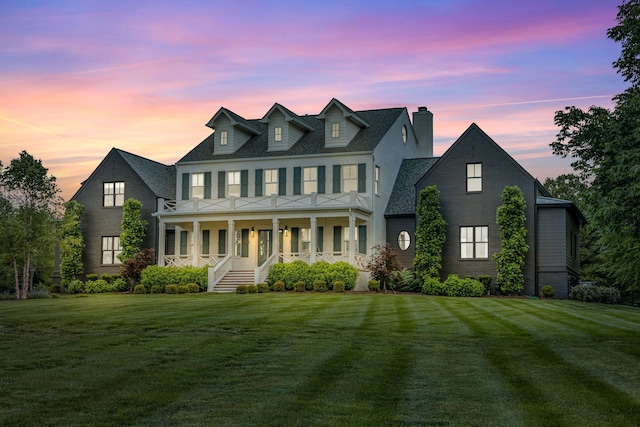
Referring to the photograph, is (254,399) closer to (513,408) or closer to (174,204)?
(513,408)

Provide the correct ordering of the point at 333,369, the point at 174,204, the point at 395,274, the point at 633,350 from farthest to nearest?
the point at 174,204 < the point at 395,274 < the point at 633,350 < the point at 333,369

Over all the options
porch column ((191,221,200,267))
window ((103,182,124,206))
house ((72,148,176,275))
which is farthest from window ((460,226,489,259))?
window ((103,182,124,206))

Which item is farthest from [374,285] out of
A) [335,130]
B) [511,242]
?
[335,130]

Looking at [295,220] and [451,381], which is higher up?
[295,220]

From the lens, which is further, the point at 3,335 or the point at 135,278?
the point at 135,278

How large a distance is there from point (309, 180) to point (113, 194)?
1221 cm

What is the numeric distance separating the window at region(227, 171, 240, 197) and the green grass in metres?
20.0

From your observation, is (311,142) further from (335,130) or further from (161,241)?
(161,241)

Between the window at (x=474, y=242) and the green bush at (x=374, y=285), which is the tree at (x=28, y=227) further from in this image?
the window at (x=474, y=242)

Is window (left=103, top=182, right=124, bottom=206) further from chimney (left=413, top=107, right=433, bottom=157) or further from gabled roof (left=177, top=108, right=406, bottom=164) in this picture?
chimney (left=413, top=107, right=433, bottom=157)

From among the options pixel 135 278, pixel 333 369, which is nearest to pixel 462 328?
pixel 333 369

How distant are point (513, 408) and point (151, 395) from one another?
501cm

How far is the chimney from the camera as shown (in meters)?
46.9

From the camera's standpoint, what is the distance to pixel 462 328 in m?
19.0
